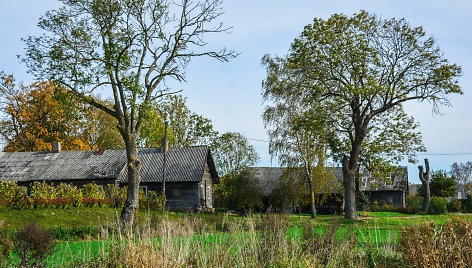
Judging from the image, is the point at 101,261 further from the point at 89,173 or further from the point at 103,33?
the point at 89,173

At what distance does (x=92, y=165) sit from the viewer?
36969mm

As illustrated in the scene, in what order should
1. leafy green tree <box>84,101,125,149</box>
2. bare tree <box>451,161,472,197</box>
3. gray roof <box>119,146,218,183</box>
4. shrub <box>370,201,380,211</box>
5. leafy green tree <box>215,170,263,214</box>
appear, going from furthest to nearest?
bare tree <box>451,161,472,197</box>
leafy green tree <box>84,101,125,149</box>
shrub <box>370,201,380,211</box>
gray roof <box>119,146,218,183</box>
leafy green tree <box>215,170,263,214</box>

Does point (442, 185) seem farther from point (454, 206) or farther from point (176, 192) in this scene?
point (176, 192)

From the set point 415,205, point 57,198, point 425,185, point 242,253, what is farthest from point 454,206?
point 242,253

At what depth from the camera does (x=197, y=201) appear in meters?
35.8

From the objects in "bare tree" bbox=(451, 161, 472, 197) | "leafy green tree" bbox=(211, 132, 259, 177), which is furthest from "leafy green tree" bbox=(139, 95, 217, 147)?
"bare tree" bbox=(451, 161, 472, 197)

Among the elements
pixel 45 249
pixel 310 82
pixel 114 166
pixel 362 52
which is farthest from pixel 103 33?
pixel 114 166

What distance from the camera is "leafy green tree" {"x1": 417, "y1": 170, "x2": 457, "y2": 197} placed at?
4403cm

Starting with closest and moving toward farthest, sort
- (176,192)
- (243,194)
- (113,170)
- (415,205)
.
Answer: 1. (243,194)
2. (113,170)
3. (176,192)
4. (415,205)

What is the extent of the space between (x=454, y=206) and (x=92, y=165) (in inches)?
1247

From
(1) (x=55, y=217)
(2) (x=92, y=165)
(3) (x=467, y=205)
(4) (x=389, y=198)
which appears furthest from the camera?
(4) (x=389, y=198)

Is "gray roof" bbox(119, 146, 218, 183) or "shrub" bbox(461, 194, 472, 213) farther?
"shrub" bbox(461, 194, 472, 213)

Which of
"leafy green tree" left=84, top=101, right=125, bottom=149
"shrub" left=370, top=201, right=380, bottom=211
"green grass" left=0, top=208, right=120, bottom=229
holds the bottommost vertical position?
"shrub" left=370, top=201, right=380, bottom=211

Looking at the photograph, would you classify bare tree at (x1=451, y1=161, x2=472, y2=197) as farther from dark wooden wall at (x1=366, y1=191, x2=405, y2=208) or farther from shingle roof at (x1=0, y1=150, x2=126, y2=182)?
shingle roof at (x1=0, y1=150, x2=126, y2=182)
